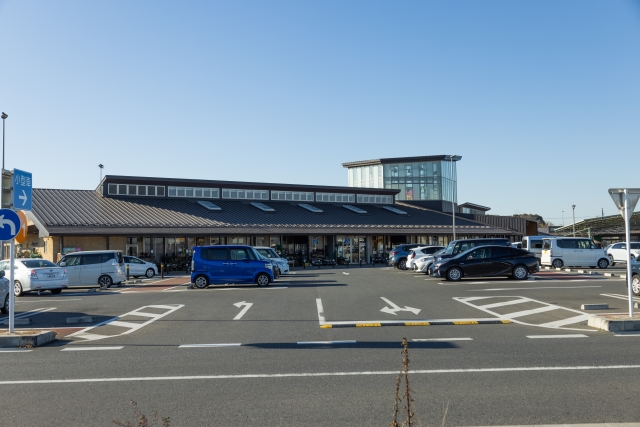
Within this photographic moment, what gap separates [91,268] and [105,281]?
0.85 m

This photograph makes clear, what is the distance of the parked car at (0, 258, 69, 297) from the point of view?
22281 mm

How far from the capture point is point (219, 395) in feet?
23.3

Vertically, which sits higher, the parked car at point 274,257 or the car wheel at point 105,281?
the parked car at point 274,257

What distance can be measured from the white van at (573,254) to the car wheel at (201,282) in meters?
19.9

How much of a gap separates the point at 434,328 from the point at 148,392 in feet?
23.4

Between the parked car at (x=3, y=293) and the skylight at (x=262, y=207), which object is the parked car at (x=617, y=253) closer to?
the skylight at (x=262, y=207)

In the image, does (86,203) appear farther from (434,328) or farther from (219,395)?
(219,395)

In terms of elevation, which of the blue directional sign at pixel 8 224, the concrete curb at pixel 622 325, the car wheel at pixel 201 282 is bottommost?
the concrete curb at pixel 622 325

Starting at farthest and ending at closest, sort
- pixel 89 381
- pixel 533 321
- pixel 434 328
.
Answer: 1. pixel 533 321
2. pixel 434 328
3. pixel 89 381

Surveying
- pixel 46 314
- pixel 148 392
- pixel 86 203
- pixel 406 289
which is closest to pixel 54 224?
pixel 86 203

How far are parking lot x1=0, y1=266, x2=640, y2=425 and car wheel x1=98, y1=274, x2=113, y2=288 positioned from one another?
7.35 meters

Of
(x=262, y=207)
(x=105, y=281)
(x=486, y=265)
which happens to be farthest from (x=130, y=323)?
(x=262, y=207)

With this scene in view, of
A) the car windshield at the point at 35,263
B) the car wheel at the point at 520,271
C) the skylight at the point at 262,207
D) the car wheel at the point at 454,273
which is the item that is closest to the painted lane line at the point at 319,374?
the car windshield at the point at 35,263

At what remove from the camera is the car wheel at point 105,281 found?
84.3 ft
